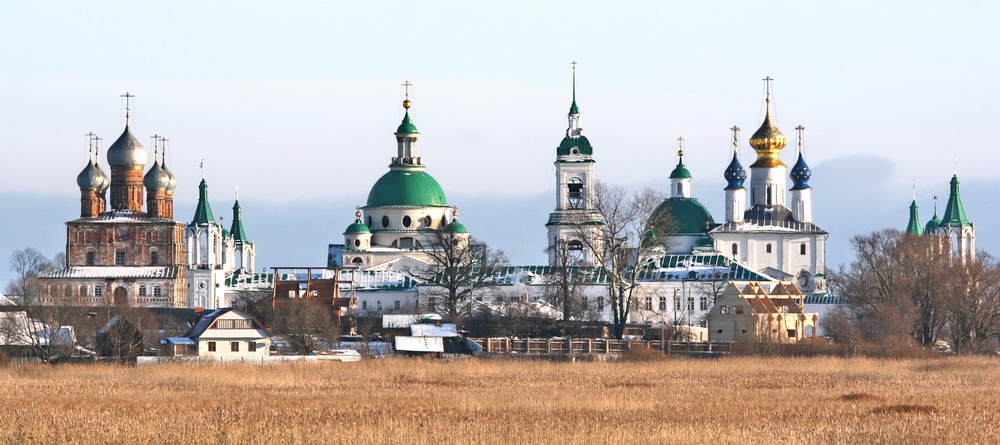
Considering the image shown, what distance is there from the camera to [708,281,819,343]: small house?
62.5m

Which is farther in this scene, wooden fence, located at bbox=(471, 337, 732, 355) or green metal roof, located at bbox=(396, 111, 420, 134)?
green metal roof, located at bbox=(396, 111, 420, 134)

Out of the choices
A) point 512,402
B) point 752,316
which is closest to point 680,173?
point 752,316

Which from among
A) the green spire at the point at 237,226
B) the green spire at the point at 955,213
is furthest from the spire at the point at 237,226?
the green spire at the point at 955,213

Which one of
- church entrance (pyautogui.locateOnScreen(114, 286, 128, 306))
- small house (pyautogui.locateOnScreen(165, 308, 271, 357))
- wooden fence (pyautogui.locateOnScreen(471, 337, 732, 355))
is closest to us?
wooden fence (pyautogui.locateOnScreen(471, 337, 732, 355))

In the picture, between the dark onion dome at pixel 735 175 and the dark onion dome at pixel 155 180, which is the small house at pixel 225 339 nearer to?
the dark onion dome at pixel 155 180

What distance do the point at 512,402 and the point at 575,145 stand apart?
176 feet

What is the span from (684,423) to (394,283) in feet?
176

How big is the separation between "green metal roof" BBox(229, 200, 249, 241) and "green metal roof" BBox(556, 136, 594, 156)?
23612 mm

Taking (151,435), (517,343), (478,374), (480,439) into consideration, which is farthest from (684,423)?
(517,343)

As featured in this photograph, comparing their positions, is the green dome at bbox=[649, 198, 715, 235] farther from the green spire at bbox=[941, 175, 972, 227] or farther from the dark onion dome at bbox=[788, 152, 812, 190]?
the green spire at bbox=[941, 175, 972, 227]

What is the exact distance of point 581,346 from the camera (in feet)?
195

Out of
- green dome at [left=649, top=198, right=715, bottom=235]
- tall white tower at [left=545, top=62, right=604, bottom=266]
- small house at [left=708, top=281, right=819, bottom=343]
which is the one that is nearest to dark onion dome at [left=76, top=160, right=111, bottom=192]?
tall white tower at [left=545, top=62, right=604, bottom=266]

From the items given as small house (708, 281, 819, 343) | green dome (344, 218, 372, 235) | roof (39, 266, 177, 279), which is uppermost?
green dome (344, 218, 372, 235)

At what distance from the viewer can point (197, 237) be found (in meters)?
89.4
